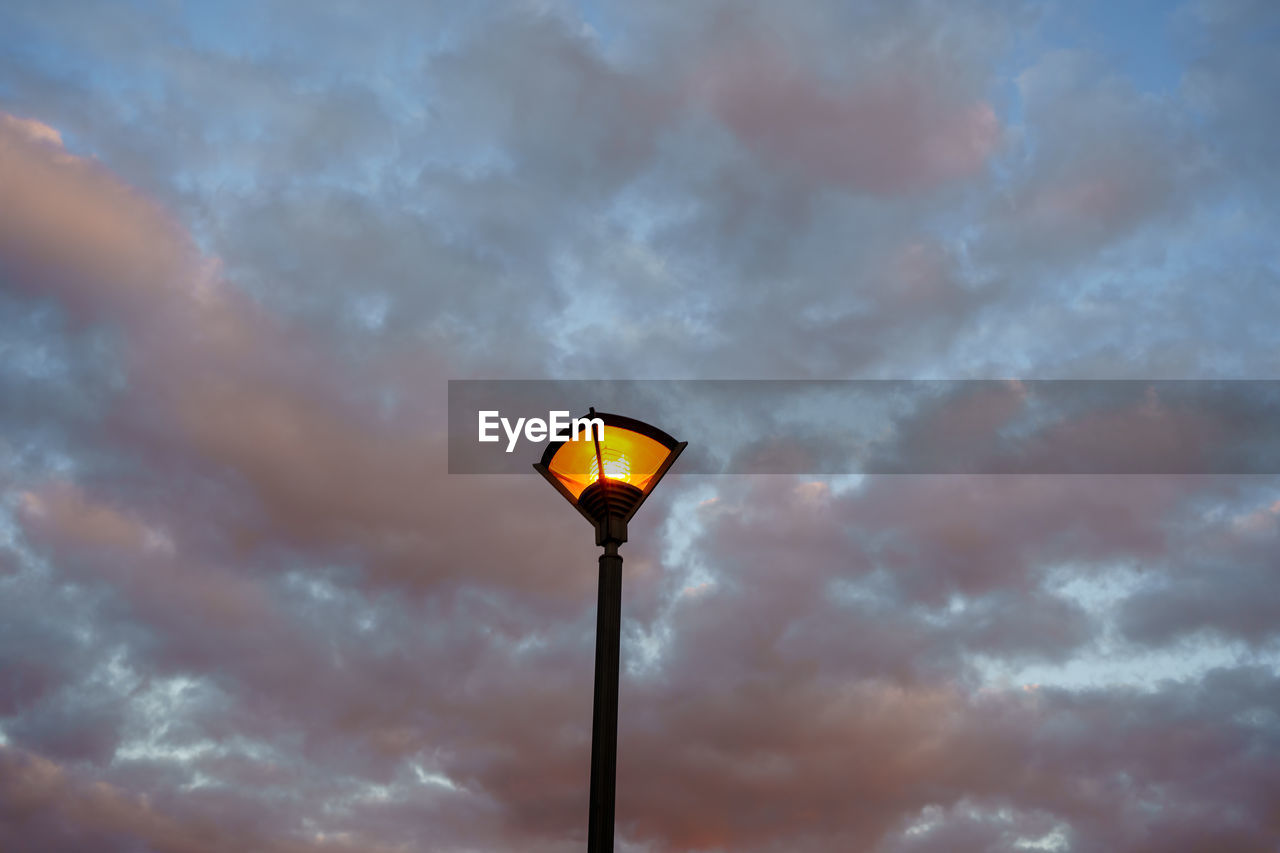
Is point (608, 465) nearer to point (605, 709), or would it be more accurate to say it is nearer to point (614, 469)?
point (614, 469)

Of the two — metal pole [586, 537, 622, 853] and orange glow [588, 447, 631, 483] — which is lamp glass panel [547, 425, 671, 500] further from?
metal pole [586, 537, 622, 853]

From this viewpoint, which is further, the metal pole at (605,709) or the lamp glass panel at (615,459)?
the lamp glass panel at (615,459)

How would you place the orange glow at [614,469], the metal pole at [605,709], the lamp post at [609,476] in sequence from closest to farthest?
the metal pole at [605,709] < the lamp post at [609,476] < the orange glow at [614,469]

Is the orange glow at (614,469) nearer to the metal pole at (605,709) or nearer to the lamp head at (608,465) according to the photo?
the lamp head at (608,465)

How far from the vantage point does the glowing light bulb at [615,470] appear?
37.2 feet

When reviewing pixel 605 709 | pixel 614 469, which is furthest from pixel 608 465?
pixel 605 709

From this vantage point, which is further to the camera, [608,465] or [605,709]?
[608,465]

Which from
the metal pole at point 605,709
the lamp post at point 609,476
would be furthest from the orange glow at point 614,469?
the metal pole at point 605,709

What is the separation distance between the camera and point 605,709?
10.1 metres

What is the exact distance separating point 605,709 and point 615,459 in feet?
8.69

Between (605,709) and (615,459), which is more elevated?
(615,459)

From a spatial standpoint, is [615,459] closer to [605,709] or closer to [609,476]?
[609,476]

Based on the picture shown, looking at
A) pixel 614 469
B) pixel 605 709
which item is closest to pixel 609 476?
pixel 614 469

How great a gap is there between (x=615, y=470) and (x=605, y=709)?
2.56m
